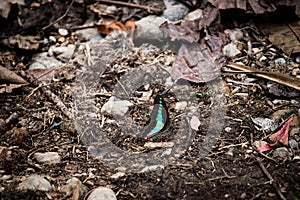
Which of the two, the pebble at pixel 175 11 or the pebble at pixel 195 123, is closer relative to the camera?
the pebble at pixel 195 123

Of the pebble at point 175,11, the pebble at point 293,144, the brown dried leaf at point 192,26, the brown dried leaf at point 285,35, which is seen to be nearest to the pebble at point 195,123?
the pebble at point 293,144

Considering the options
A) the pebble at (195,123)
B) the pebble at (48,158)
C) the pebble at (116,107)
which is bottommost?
the pebble at (195,123)

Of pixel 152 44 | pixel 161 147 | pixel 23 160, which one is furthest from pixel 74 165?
pixel 152 44

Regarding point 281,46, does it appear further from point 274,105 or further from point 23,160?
point 23,160

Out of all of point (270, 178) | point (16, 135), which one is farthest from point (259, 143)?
point (16, 135)

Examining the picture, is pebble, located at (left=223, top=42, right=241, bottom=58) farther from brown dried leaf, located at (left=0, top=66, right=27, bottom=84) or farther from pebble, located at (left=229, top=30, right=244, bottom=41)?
brown dried leaf, located at (left=0, top=66, right=27, bottom=84)

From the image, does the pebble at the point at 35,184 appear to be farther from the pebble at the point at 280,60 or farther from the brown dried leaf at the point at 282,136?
the pebble at the point at 280,60
